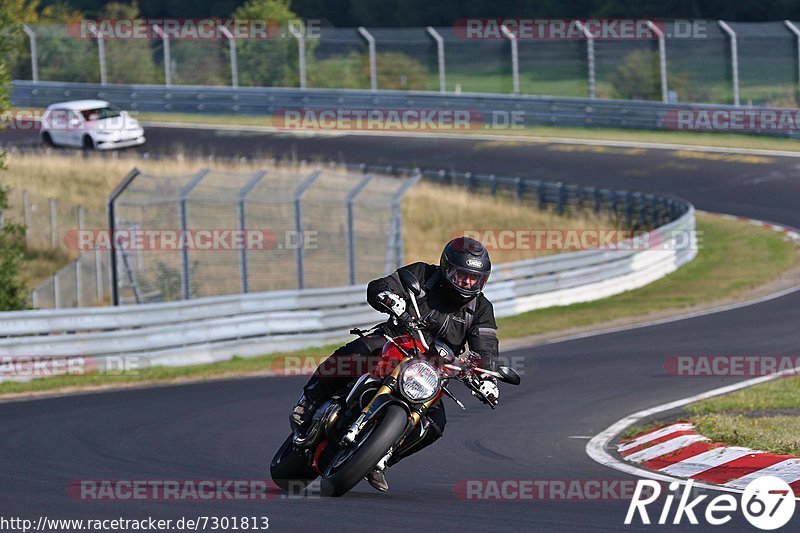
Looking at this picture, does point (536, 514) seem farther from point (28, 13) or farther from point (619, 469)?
point (28, 13)

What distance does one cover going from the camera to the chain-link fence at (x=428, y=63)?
40.9 meters

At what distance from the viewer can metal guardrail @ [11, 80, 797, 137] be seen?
39.4m

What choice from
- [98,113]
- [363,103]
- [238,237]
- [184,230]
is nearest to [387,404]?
[184,230]

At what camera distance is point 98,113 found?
131 feet

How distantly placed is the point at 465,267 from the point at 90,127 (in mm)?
32772

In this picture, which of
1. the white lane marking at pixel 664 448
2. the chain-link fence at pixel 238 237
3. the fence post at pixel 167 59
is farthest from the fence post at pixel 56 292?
the fence post at pixel 167 59

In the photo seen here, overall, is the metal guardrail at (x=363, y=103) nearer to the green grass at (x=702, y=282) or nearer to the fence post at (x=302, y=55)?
the fence post at (x=302, y=55)

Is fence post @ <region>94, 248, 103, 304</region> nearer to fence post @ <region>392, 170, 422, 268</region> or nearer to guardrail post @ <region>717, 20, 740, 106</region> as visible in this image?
fence post @ <region>392, 170, 422, 268</region>

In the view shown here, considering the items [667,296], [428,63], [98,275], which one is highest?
[428,63]

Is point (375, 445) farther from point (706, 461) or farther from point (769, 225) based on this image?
point (769, 225)

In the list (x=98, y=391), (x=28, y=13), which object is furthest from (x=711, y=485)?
(x=28, y=13)

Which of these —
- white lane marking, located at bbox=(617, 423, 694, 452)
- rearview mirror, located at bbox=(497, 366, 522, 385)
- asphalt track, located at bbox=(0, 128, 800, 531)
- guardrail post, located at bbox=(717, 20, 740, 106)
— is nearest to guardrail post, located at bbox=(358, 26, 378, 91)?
guardrail post, located at bbox=(717, 20, 740, 106)

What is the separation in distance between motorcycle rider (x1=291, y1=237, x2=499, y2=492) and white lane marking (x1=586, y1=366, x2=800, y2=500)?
178 centimetres

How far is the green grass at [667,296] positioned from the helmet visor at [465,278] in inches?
348
